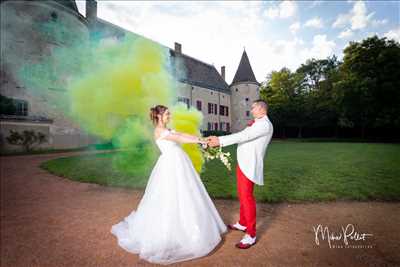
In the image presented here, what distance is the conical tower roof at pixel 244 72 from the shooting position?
37062 millimetres

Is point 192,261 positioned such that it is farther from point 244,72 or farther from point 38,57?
point 244,72

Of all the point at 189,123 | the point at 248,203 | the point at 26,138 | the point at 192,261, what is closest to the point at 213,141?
the point at 248,203

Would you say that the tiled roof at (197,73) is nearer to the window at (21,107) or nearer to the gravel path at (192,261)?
the window at (21,107)

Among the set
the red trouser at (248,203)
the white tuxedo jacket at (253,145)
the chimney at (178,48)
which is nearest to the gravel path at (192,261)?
the red trouser at (248,203)

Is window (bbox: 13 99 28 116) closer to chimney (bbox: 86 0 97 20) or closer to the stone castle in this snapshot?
the stone castle

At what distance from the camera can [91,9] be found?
71.7 ft

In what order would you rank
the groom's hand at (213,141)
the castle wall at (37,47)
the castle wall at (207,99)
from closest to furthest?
the groom's hand at (213,141) < the castle wall at (37,47) < the castle wall at (207,99)

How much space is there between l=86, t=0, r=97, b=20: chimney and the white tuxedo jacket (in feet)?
77.6

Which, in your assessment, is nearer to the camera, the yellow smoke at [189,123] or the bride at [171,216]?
the bride at [171,216]

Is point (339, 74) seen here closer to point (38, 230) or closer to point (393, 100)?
point (393, 100)

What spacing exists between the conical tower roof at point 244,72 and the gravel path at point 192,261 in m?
33.6

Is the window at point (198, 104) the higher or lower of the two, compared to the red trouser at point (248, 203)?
higher

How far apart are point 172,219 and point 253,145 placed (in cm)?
167

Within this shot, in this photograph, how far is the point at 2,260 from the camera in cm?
311
